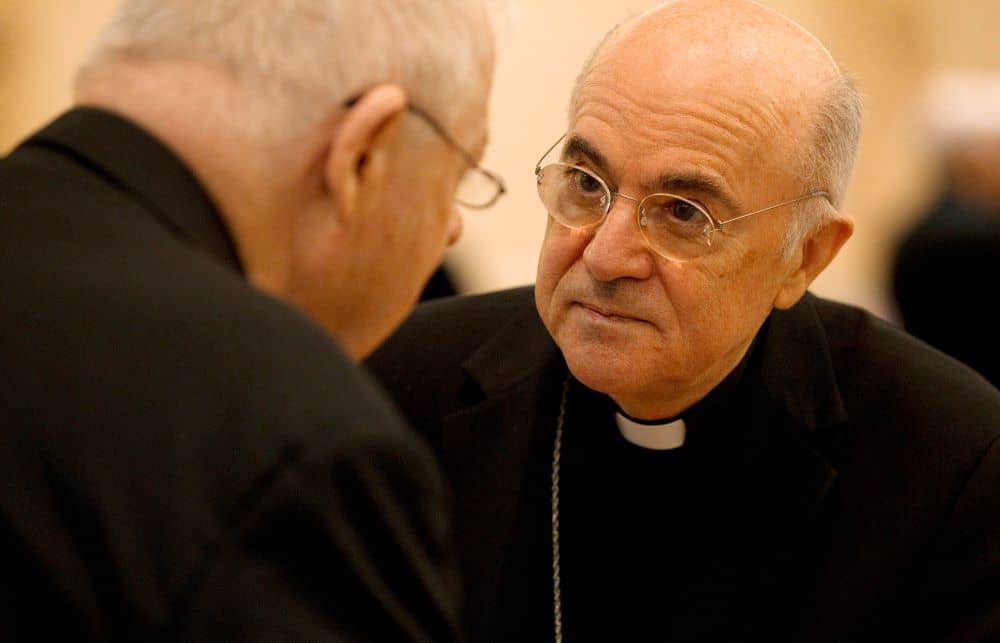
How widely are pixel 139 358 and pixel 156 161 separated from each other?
0.87 ft

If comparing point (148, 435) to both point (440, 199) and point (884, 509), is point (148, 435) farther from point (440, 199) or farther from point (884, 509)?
point (884, 509)

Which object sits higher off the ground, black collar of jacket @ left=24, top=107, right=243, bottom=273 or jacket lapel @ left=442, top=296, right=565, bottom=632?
black collar of jacket @ left=24, top=107, right=243, bottom=273

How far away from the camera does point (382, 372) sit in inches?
113

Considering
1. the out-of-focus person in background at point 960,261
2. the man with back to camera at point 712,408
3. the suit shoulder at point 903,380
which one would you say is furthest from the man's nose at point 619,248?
the out-of-focus person in background at point 960,261

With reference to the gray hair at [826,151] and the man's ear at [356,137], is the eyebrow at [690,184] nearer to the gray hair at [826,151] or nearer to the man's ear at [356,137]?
the gray hair at [826,151]

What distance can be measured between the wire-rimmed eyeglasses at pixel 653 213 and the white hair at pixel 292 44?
0.90 metres

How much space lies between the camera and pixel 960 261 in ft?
16.9

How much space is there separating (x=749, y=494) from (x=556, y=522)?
1.18 feet

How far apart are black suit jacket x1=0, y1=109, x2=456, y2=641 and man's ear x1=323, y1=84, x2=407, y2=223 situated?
201 millimetres

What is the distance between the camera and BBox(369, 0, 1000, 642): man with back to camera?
2.45m

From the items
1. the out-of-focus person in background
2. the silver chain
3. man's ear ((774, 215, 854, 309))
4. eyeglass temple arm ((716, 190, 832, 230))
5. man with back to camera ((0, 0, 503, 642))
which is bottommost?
the out-of-focus person in background

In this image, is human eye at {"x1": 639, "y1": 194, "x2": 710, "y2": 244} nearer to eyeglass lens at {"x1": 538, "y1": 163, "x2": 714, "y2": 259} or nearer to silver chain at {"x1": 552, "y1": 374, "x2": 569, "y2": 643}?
eyeglass lens at {"x1": 538, "y1": 163, "x2": 714, "y2": 259}

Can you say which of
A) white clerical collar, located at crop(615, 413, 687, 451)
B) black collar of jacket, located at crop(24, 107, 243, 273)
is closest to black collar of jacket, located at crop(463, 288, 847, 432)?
white clerical collar, located at crop(615, 413, 687, 451)

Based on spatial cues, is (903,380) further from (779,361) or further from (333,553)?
(333,553)
